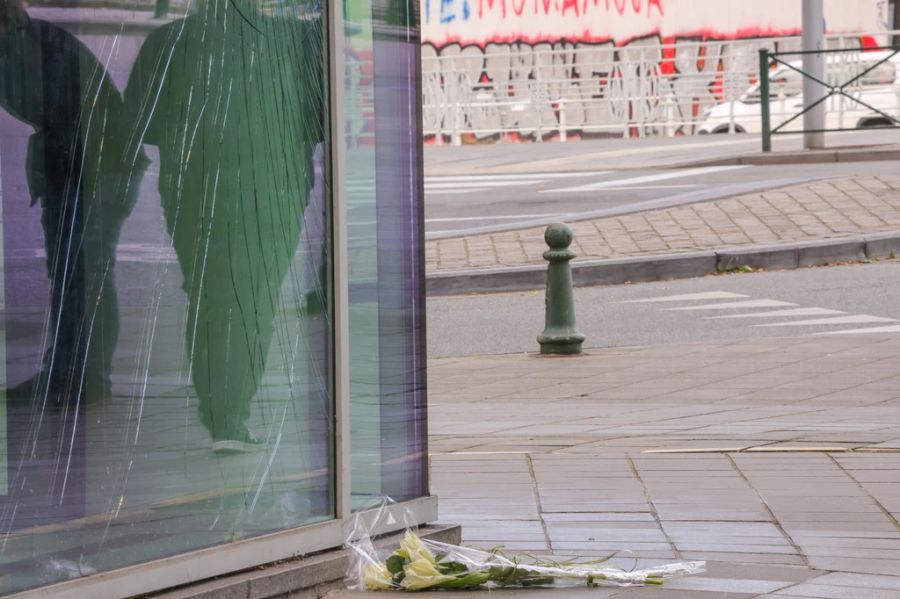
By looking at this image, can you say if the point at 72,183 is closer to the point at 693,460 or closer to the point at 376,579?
the point at 376,579

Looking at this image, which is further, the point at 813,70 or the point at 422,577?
the point at 813,70

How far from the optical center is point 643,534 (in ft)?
17.9

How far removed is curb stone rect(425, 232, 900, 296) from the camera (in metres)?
14.4

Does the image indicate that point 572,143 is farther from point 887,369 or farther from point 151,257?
point 151,257

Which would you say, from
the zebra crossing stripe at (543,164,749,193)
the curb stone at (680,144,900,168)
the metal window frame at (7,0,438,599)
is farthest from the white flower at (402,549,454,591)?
the curb stone at (680,144,900,168)

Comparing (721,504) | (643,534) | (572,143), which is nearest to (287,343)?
(643,534)

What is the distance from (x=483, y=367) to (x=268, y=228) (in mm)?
6362

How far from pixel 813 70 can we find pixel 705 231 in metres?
6.97

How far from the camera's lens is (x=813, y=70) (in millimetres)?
21766

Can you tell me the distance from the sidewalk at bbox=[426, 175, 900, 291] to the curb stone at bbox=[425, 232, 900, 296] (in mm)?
26

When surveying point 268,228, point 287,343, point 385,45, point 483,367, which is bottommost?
point 483,367

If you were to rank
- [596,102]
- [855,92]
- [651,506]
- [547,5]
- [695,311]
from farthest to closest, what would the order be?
[547,5] < [596,102] < [855,92] < [695,311] < [651,506]

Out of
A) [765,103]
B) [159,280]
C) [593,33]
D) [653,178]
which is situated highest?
[593,33]

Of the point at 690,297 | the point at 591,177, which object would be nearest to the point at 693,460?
the point at 690,297
